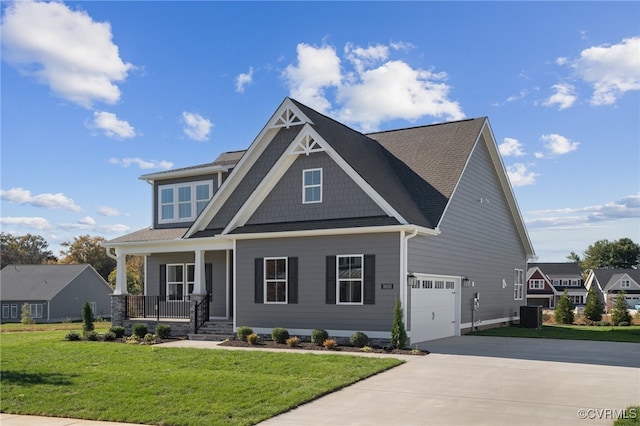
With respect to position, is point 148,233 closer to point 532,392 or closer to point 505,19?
point 505,19

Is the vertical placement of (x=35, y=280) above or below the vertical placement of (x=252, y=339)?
below

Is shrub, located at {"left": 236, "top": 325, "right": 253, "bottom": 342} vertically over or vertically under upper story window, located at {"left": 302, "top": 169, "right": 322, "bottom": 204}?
under

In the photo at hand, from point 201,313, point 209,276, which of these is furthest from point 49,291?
point 201,313

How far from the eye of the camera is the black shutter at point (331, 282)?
684 inches

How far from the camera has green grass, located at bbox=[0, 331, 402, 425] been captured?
9.12m

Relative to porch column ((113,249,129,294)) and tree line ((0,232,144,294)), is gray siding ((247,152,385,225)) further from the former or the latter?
tree line ((0,232,144,294))

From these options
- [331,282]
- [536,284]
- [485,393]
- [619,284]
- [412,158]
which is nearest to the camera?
[485,393]

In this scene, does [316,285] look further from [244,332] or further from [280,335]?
[244,332]

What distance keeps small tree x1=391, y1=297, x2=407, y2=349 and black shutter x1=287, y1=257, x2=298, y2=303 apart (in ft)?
11.3

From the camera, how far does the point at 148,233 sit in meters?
23.6

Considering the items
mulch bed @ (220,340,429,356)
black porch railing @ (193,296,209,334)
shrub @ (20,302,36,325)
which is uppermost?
black porch railing @ (193,296,209,334)

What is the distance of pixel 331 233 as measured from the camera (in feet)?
56.7

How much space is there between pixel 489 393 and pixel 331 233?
8018mm

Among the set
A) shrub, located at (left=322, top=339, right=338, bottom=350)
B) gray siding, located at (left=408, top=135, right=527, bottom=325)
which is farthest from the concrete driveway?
gray siding, located at (left=408, top=135, right=527, bottom=325)
